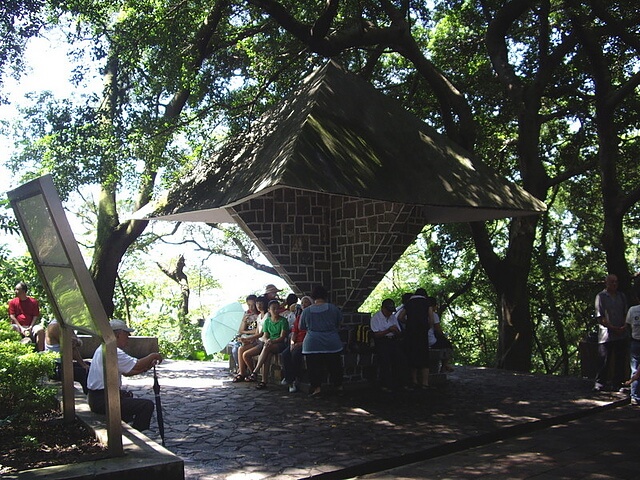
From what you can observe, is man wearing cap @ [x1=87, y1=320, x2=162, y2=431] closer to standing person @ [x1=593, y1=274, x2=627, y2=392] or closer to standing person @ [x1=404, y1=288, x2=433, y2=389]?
standing person @ [x1=404, y1=288, x2=433, y2=389]

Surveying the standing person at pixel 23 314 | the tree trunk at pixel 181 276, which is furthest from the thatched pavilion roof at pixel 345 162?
the tree trunk at pixel 181 276

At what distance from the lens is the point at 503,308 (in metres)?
13.7

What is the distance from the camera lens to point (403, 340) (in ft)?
32.9

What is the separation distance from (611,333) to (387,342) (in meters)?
3.22

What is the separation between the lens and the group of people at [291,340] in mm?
9102

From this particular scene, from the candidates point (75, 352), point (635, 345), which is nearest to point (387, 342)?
point (635, 345)

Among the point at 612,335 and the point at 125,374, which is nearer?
the point at 125,374

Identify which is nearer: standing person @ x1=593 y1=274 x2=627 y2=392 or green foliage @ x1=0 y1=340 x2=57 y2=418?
green foliage @ x1=0 y1=340 x2=57 y2=418

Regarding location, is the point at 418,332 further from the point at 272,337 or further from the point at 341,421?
the point at 341,421

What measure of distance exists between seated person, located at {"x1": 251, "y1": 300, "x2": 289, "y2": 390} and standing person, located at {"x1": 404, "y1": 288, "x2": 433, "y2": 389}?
6.18 ft

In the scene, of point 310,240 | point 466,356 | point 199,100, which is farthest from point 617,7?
point 466,356

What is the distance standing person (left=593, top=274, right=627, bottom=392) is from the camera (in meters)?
9.51

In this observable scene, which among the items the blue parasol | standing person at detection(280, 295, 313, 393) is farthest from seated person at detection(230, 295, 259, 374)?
the blue parasol

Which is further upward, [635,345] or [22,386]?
[635,345]
